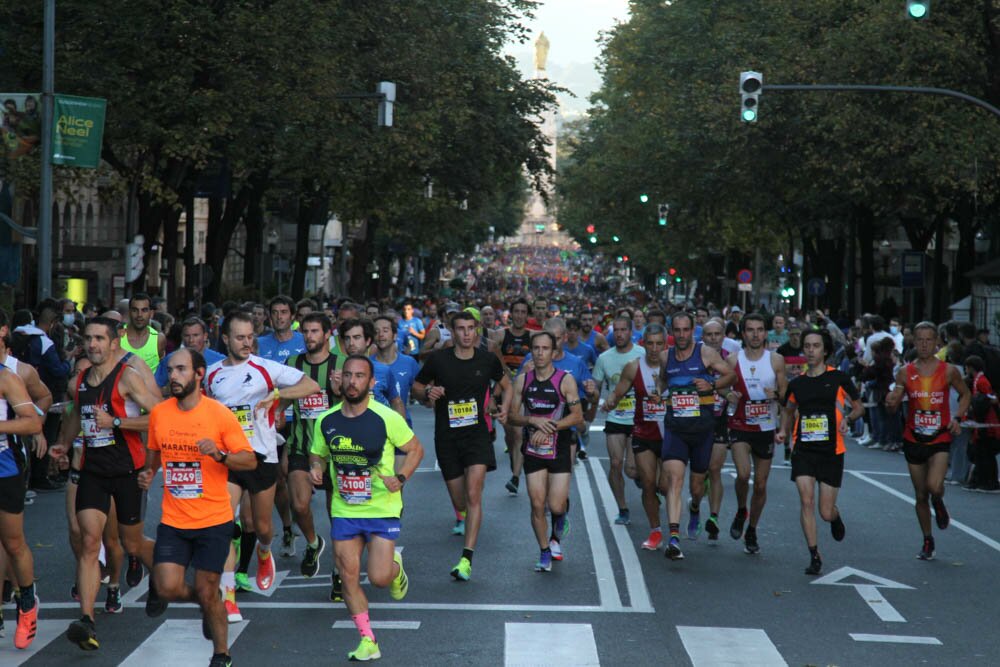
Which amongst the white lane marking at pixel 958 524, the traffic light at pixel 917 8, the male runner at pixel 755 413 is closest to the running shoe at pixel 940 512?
the white lane marking at pixel 958 524

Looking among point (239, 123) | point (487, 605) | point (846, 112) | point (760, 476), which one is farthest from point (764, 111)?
point (487, 605)

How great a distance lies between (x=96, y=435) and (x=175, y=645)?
132 cm

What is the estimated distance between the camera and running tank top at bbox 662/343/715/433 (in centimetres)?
1335

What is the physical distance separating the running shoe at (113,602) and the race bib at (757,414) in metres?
5.44

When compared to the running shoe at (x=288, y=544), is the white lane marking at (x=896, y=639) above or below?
above

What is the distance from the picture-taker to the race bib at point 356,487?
362 inches

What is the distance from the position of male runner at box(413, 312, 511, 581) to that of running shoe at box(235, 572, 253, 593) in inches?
64.2

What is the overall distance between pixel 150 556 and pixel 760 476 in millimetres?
5273

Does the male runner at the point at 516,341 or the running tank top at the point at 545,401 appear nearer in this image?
the running tank top at the point at 545,401

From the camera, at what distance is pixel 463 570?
11523mm

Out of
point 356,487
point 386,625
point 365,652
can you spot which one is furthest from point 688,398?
point 365,652

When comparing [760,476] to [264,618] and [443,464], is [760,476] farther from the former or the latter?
[264,618]

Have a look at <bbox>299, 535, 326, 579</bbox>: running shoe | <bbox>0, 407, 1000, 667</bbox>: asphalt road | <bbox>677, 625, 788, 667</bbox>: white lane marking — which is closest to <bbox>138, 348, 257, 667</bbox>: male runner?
<bbox>0, 407, 1000, 667</bbox>: asphalt road

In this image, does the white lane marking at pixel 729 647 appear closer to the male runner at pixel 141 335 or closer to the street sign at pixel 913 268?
the male runner at pixel 141 335
